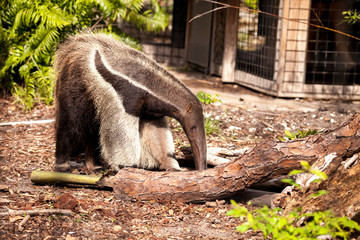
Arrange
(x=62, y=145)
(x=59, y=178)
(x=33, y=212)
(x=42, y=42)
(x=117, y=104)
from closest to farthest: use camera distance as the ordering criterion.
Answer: (x=33, y=212) < (x=59, y=178) < (x=117, y=104) < (x=62, y=145) < (x=42, y=42)

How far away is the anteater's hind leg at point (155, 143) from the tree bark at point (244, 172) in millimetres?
839

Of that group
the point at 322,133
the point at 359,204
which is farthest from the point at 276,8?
the point at 359,204

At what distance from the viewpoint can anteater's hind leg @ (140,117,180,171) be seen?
5230 millimetres

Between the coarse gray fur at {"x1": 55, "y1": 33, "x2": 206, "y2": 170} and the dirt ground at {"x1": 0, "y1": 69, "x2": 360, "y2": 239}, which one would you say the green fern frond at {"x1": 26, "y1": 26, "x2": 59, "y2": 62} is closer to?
the dirt ground at {"x1": 0, "y1": 69, "x2": 360, "y2": 239}

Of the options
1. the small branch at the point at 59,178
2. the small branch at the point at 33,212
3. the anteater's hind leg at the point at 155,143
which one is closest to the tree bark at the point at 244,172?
the small branch at the point at 59,178

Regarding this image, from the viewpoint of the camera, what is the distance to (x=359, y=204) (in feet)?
11.7

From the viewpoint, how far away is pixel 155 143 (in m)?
5.33

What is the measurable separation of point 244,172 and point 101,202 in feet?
4.53

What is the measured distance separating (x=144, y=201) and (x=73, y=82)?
5.44 feet

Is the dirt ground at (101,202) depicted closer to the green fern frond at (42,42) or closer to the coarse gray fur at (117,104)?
the coarse gray fur at (117,104)

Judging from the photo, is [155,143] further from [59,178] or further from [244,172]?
[244,172]

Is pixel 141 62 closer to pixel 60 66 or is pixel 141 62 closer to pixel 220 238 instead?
pixel 60 66

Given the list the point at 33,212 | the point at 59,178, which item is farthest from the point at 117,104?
the point at 33,212

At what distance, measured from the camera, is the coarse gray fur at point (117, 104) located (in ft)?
15.7
